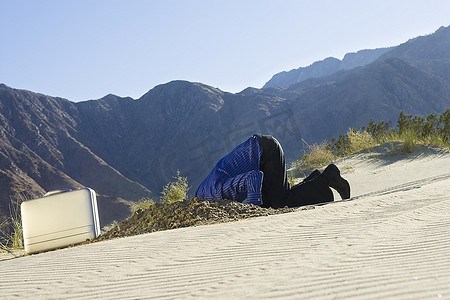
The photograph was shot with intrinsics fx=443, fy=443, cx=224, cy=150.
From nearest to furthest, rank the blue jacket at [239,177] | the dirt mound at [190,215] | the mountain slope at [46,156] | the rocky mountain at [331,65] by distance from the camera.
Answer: the dirt mound at [190,215] → the blue jacket at [239,177] → the mountain slope at [46,156] → the rocky mountain at [331,65]

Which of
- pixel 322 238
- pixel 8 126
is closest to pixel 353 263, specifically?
pixel 322 238

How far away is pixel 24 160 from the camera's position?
5375 cm

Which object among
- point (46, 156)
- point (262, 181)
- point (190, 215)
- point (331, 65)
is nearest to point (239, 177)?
point (262, 181)

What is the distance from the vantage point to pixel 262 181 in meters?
6.16

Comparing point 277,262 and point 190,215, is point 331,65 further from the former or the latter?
point 277,262

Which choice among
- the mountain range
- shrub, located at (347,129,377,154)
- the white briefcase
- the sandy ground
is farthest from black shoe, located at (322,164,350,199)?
the mountain range

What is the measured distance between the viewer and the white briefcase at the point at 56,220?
562 cm

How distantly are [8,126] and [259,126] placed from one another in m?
34.4

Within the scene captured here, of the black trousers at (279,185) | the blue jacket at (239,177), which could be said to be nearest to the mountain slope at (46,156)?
the blue jacket at (239,177)

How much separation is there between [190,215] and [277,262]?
10.2ft

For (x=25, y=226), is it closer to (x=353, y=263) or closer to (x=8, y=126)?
(x=353, y=263)

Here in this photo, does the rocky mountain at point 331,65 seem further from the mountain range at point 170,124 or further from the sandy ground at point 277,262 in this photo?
the sandy ground at point 277,262

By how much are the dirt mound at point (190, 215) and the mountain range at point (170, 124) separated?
4200cm

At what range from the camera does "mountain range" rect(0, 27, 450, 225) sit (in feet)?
181
